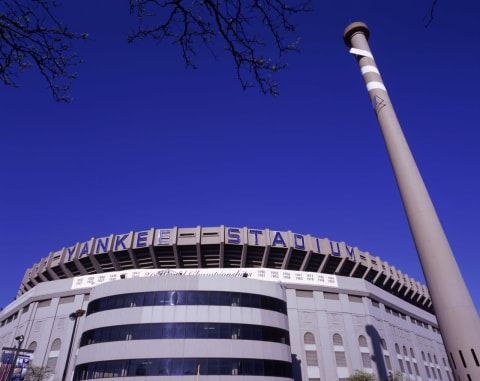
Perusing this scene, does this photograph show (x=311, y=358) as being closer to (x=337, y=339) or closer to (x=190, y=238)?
(x=337, y=339)

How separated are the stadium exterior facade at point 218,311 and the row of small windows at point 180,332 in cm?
11

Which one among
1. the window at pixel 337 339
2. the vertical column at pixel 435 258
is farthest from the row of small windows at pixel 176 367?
the vertical column at pixel 435 258

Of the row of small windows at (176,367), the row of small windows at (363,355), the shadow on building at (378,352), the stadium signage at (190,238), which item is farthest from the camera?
the stadium signage at (190,238)

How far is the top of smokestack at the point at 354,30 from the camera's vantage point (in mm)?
27573

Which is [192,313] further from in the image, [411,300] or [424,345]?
[411,300]

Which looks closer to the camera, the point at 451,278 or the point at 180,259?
the point at 451,278

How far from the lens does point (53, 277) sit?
58500 millimetres

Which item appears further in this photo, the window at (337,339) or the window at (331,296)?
the window at (331,296)

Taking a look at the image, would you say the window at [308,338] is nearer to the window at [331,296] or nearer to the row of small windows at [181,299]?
the window at [331,296]

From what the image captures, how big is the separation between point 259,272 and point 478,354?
3931 centimetres

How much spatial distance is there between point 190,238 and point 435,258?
3955 cm

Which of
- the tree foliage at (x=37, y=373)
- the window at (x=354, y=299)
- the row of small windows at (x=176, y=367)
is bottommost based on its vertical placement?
the row of small windows at (x=176, y=367)

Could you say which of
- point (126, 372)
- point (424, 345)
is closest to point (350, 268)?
point (424, 345)

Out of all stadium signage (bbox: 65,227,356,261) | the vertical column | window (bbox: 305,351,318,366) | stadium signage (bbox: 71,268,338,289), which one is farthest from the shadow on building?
the vertical column
